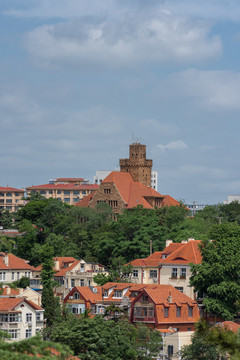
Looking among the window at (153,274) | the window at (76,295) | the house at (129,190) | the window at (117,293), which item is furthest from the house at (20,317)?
the house at (129,190)

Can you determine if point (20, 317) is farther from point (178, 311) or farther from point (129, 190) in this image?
point (129, 190)

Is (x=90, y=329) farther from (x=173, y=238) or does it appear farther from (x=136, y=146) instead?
(x=136, y=146)

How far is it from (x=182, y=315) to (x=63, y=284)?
865 inches

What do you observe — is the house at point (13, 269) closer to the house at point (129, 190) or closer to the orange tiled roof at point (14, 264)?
the orange tiled roof at point (14, 264)

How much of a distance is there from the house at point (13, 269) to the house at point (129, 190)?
3226cm

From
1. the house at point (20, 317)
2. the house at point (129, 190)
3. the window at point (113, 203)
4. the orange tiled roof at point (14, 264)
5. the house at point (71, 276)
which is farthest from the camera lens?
the window at point (113, 203)

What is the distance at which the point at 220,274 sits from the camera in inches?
2847

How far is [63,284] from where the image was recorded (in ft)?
296

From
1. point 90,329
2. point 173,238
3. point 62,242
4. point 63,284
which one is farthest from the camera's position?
point 62,242

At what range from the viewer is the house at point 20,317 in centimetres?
7225

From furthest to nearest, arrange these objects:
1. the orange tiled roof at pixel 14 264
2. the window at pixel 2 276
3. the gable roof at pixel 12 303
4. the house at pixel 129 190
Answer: the house at pixel 129 190 < the orange tiled roof at pixel 14 264 < the window at pixel 2 276 < the gable roof at pixel 12 303

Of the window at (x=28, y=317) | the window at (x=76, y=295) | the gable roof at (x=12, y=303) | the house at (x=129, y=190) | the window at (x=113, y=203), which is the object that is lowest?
the window at (x=28, y=317)

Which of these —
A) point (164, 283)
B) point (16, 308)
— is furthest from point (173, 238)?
point (16, 308)

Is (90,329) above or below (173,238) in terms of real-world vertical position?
below
